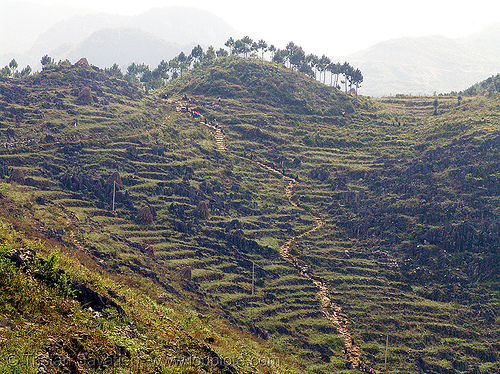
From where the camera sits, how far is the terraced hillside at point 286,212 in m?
44.2

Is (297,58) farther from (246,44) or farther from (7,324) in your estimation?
(7,324)

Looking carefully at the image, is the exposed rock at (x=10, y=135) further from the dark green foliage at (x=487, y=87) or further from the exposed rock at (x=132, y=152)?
the dark green foliage at (x=487, y=87)

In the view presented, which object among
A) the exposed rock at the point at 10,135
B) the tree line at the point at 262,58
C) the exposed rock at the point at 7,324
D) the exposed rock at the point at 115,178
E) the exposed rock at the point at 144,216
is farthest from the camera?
the tree line at the point at 262,58

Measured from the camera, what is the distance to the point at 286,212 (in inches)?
2613

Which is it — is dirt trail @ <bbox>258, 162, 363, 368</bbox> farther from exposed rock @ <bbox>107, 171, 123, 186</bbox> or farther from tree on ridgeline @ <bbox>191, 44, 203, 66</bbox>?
tree on ridgeline @ <bbox>191, 44, 203, 66</bbox>

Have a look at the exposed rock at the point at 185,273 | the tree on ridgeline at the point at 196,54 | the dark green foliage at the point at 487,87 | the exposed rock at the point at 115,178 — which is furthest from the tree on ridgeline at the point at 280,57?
the exposed rock at the point at 185,273

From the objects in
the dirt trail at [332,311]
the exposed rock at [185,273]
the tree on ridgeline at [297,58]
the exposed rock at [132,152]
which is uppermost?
the tree on ridgeline at [297,58]

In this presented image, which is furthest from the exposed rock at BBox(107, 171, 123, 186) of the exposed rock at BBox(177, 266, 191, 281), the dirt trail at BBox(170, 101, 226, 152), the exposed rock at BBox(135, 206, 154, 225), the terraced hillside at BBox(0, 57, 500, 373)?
the dirt trail at BBox(170, 101, 226, 152)

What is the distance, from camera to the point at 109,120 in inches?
3051

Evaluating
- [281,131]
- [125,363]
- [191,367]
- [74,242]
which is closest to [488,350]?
[191,367]

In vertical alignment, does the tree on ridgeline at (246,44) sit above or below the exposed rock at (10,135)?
above

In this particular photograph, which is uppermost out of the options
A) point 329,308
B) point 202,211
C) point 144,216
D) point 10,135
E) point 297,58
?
point 297,58

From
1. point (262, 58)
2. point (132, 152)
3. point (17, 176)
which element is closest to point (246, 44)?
point (262, 58)

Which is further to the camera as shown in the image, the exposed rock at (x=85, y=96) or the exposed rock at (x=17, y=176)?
the exposed rock at (x=85, y=96)
